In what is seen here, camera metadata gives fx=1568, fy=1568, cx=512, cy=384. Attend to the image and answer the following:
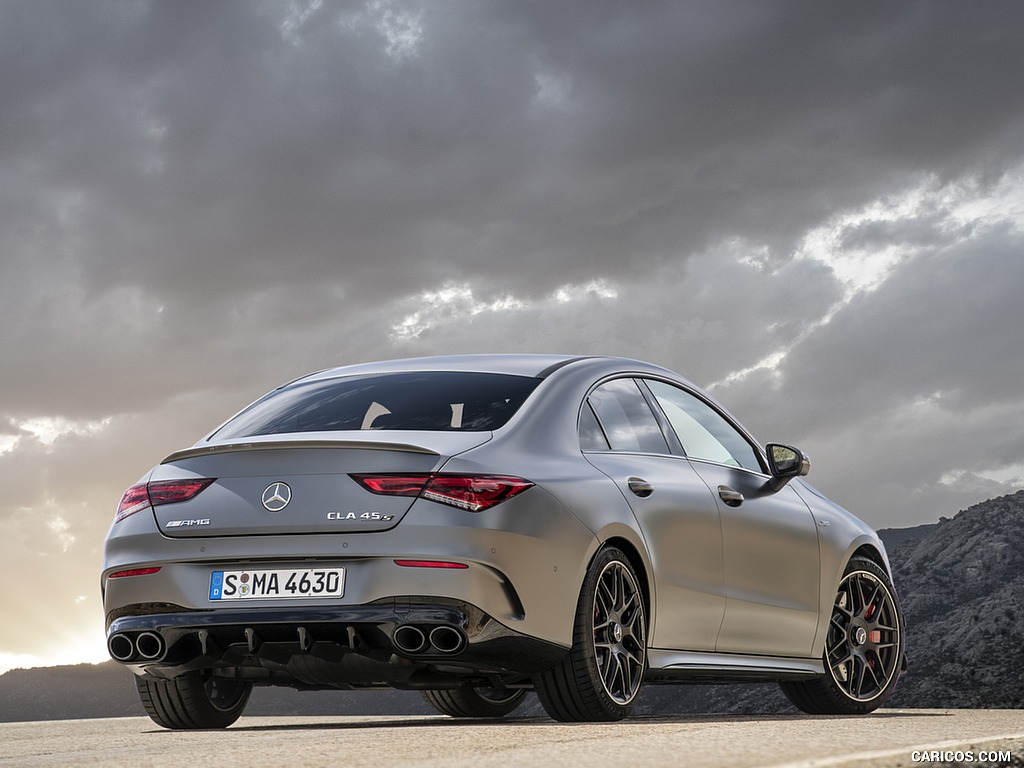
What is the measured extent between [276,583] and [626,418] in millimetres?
2089

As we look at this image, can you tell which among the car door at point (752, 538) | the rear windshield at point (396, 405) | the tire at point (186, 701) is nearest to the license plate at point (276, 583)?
the tire at point (186, 701)

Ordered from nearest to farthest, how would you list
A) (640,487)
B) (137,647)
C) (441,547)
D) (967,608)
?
(441,547) → (137,647) → (640,487) → (967,608)

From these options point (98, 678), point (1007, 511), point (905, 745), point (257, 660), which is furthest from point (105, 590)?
point (98, 678)

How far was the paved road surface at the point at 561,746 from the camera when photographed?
461 centimetres

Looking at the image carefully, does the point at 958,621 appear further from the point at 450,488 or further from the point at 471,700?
the point at 450,488

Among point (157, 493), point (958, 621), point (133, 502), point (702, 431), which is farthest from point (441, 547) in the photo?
point (958, 621)

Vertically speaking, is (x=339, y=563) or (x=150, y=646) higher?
(x=339, y=563)

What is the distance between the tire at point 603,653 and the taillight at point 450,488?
592 mm

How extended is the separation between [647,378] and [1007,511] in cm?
2580

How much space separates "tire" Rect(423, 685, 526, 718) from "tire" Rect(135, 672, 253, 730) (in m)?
1.95

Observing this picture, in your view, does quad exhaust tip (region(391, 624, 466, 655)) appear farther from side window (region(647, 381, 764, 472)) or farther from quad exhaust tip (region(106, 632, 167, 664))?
side window (region(647, 381, 764, 472))

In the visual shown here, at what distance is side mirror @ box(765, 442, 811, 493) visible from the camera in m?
8.58

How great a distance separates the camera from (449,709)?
9188mm

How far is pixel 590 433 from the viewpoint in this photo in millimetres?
7207
